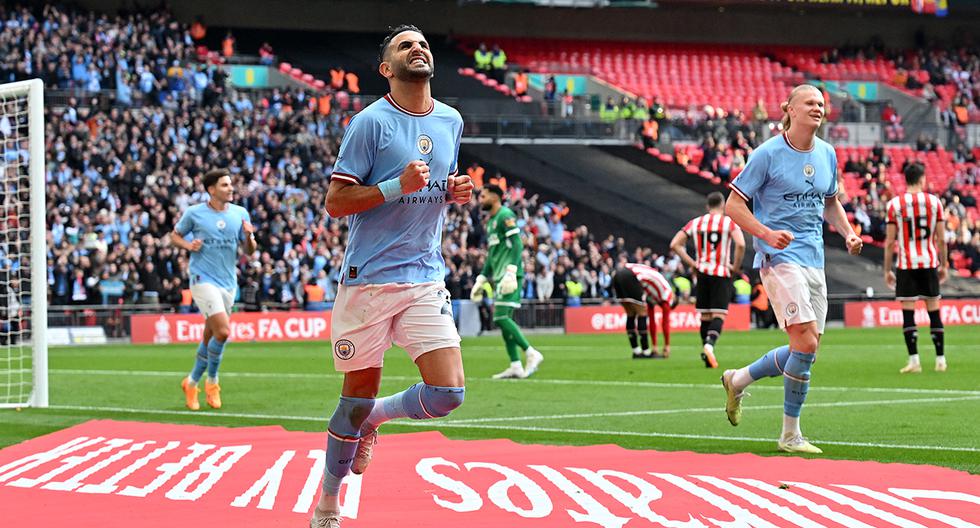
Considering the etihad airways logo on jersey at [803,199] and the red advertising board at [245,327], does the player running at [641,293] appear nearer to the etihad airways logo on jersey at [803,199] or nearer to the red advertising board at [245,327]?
the etihad airways logo on jersey at [803,199]

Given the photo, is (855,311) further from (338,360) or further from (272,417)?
(338,360)

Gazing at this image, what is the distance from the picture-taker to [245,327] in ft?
107

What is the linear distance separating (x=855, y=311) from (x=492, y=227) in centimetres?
2202

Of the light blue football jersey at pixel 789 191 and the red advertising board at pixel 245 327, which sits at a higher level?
the light blue football jersey at pixel 789 191

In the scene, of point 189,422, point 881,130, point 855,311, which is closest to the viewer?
point 189,422

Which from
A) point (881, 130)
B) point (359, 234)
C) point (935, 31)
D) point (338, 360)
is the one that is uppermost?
point (935, 31)

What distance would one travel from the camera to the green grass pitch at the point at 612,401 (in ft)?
35.4

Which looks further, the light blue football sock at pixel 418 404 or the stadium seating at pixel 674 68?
the stadium seating at pixel 674 68

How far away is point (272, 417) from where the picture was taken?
44.0ft

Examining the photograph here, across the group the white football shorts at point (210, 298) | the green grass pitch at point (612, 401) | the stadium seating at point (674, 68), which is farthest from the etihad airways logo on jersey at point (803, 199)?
the stadium seating at point (674, 68)

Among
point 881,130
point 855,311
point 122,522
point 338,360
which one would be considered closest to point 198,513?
point 122,522

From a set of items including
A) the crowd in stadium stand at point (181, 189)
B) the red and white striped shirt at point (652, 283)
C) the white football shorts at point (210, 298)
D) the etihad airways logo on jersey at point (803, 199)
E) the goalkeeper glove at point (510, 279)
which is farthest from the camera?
the crowd in stadium stand at point (181, 189)

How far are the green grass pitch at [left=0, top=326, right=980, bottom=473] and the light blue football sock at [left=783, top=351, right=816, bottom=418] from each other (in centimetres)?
32

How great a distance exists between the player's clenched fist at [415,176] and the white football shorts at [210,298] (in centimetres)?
796
